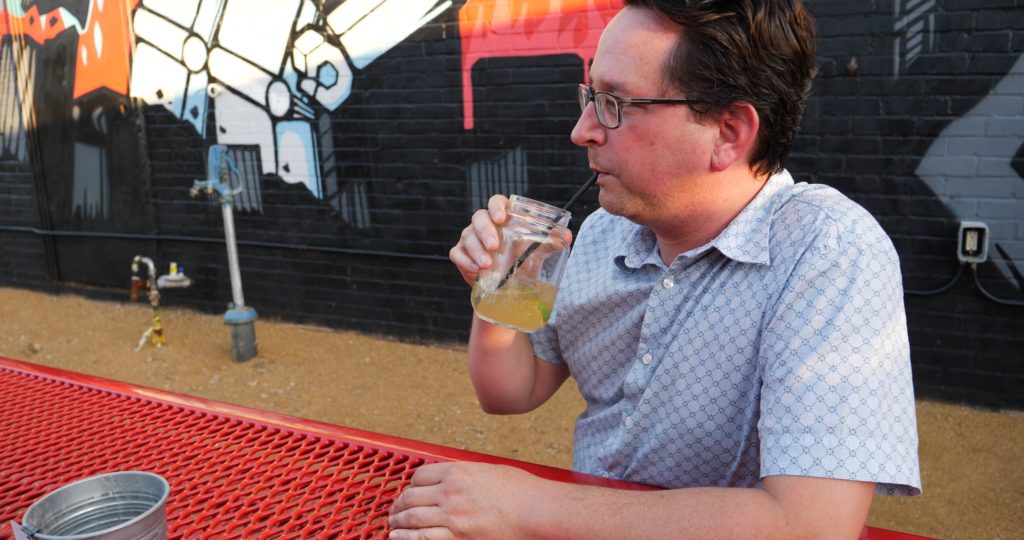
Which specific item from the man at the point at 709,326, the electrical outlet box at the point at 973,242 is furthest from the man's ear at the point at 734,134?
the electrical outlet box at the point at 973,242

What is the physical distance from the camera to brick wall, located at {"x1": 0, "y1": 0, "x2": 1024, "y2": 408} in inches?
130

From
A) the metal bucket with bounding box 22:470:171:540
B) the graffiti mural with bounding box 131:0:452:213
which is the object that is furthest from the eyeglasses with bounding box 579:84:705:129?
the graffiti mural with bounding box 131:0:452:213

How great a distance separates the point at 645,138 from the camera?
1.27 metres

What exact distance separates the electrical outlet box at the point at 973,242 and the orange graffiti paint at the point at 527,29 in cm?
192

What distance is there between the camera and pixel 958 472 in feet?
9.93

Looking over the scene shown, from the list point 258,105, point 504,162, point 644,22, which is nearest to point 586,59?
point 504,162

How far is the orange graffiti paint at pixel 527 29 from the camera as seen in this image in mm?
3838

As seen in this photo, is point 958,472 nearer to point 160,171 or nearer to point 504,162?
point 504,162

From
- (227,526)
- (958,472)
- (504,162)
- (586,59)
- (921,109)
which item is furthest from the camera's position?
(504,162)

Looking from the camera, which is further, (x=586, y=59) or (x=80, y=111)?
(x=80, y=111)

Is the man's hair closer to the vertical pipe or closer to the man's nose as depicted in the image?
the man's nose

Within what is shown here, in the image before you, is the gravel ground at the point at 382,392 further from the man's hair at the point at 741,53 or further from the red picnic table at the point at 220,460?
the man's hair at the point at 741,53

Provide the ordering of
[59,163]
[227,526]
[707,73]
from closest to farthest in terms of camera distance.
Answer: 1. [227,526]
2. [707,73]
3. [59,163]

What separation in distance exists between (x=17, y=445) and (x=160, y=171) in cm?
446
